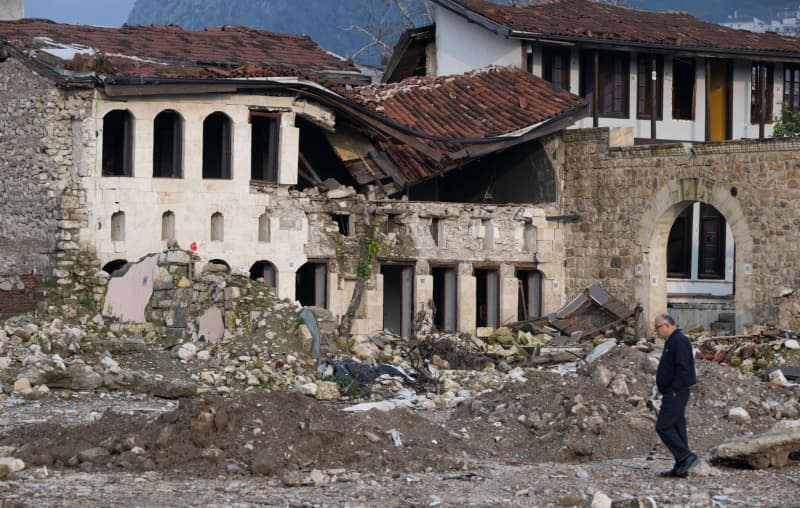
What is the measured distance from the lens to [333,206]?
27828mm

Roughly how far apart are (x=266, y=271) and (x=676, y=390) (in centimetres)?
1413

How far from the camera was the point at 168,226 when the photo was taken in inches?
1024

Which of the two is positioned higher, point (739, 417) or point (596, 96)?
point (596, 96)

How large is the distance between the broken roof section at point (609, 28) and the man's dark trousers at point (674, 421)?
61.6 feet

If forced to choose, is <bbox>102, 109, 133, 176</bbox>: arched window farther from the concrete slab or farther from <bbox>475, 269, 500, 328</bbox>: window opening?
<bbox>475, 269, 500, 328</bbox>: window opening

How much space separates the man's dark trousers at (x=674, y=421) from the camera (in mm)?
14250

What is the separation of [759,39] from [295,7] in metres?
105

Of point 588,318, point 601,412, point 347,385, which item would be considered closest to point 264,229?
point 588,318

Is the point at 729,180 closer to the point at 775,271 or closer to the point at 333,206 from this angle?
the point at 775,271

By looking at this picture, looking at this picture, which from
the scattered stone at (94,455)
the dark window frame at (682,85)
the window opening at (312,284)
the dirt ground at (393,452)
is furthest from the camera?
the dark window frame at (682,85)

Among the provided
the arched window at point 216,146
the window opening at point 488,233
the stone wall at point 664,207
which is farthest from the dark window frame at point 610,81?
the arched window at point 216,146

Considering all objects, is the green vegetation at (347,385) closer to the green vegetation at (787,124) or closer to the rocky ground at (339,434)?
the rocky ground at (339,434)

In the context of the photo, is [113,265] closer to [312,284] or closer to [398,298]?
[312,284]

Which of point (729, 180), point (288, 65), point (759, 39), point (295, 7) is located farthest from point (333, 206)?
point (295, 7)
